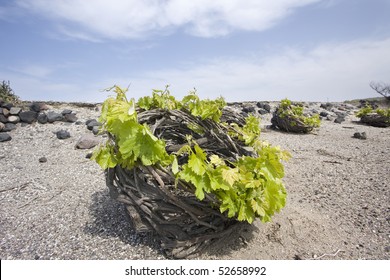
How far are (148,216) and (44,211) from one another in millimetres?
1605

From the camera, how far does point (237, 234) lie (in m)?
2.40

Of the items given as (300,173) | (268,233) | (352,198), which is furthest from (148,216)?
(300,173)

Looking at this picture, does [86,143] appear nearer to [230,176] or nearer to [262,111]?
[230,176]

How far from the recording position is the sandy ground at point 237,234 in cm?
237

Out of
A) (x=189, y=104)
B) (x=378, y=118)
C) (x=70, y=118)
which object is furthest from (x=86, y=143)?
(x=378, y=118)

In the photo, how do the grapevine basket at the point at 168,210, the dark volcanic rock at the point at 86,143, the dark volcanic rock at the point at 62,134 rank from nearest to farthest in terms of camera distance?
the grapevine basket at the point at 168,210
the dark volcanic rock at the point at 86,143
the dark volcanic rock at the point at 62,134

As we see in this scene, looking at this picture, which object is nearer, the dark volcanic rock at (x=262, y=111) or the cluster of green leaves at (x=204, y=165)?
the cluster of green leaves at (x=204, y=165)

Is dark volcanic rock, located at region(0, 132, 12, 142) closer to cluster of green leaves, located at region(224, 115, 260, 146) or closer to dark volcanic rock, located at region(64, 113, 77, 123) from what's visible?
dark volcanic rock, located at region(64, 113, 77, 123)

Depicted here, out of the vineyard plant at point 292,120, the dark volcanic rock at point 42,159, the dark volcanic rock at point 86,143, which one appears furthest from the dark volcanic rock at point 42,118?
the vineyard plant at point 292,120

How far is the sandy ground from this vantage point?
93.2 inches

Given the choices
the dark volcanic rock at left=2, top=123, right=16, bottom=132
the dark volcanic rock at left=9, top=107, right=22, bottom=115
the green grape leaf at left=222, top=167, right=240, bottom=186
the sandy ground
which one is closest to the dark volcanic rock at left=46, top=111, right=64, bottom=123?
the dark volcanic rock at left=9, top=107, right=22, bottom=115

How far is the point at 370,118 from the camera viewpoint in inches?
356

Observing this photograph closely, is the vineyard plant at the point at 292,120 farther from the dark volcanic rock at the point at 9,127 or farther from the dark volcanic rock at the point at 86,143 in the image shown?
the dark volcanic rock at the point at 9,127

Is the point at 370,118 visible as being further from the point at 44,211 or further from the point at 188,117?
the point at 44,211
